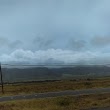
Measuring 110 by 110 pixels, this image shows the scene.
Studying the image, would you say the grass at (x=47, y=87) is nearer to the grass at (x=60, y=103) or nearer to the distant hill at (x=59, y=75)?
the grass at (x=60, y=103)

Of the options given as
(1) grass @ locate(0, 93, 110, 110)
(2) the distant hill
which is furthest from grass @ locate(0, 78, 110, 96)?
(2) the distant hill

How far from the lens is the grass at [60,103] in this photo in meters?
38.9

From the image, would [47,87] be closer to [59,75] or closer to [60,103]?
[60,103]

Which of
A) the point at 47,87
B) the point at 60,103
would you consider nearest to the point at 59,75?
the point at 47,87

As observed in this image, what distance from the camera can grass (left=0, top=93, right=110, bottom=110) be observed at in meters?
38.9

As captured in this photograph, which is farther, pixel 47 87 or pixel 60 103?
pixel 47 87

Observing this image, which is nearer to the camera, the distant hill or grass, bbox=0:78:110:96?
grass, bbox=0:78:110:96

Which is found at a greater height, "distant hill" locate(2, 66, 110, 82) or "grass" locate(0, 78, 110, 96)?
"distant hill" locate(2, 66, 110, 82)

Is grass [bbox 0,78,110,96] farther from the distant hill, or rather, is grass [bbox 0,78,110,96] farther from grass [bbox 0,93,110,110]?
the distant hill

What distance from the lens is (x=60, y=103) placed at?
40.9 m

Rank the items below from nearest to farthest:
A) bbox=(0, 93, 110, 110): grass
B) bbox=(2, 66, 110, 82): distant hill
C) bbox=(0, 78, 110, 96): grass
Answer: bbox=(0, 93, 110, 110): grass → bbox=(0, 78, 110, 96): grass → bbox=(2, 66, 110, 82): distant hill

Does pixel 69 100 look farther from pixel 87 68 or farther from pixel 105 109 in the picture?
pixel 87 68

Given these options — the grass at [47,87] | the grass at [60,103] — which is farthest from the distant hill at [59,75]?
the grass at [60,103]

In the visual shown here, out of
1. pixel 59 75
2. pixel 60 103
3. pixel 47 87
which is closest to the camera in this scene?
pixel 60 103
